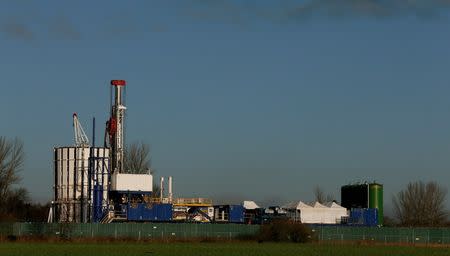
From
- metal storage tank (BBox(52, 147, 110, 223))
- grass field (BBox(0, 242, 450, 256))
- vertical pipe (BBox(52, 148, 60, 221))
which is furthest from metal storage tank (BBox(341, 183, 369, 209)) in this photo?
grass field (BBox(0, 242, 450, 256))

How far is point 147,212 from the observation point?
106 metres

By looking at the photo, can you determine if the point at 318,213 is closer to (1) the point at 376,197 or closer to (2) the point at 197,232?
(1) the point at 376,197

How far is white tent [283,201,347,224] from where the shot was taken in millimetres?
114938

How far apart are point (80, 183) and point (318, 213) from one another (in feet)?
89.3

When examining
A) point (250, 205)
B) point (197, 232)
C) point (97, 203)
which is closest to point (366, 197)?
point (250, 205)

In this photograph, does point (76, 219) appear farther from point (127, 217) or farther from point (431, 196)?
point (431, 196)

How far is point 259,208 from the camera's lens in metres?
116

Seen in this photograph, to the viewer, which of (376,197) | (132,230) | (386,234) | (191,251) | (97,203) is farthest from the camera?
(376,197)

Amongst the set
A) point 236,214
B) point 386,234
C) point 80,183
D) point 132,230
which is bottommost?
point 386,234

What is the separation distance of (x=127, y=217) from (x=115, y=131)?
10.6 m

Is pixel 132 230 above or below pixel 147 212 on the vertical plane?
below

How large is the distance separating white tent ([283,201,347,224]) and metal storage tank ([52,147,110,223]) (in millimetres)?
21639

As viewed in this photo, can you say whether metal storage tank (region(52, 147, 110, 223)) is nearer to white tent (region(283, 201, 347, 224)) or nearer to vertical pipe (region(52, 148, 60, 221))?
vertical pipe (region(52, 148, 60, 221))

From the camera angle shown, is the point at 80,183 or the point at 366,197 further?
the point at 366,197
